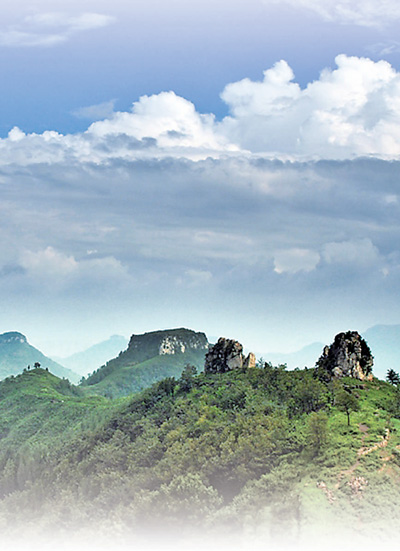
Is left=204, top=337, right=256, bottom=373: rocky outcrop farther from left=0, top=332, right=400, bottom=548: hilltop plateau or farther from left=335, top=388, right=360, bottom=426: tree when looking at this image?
left=335, top=388, right=360, bottom=426: tree

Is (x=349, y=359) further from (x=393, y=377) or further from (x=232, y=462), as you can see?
(x=232, y=462)

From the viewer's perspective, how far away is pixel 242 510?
5997 cm

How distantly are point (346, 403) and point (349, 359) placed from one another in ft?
70.0

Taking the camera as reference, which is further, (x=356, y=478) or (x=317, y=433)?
(x=317, y=433)

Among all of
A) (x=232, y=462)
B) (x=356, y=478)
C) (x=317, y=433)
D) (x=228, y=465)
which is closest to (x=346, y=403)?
(x=317, y=433)

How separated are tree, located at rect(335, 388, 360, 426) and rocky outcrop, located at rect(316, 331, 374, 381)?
14.4m

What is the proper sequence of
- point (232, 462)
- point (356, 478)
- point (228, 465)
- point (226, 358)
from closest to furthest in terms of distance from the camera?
1. point (356, 478)
2. point (232, 462)
3. point (228, 465)
4. point (226, 358)

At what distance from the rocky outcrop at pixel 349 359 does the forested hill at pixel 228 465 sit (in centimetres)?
257

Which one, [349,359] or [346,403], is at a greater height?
[349,359]

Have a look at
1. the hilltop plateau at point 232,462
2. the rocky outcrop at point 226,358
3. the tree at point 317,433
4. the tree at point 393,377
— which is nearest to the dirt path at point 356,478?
the hilltop plateau at point 232,462

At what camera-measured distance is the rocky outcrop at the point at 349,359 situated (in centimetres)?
9219

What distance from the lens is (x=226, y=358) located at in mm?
111875

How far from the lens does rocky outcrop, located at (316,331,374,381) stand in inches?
3629

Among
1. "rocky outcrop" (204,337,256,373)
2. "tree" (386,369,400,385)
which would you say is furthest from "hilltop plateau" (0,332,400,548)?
"tree" (386,369,400,385)
